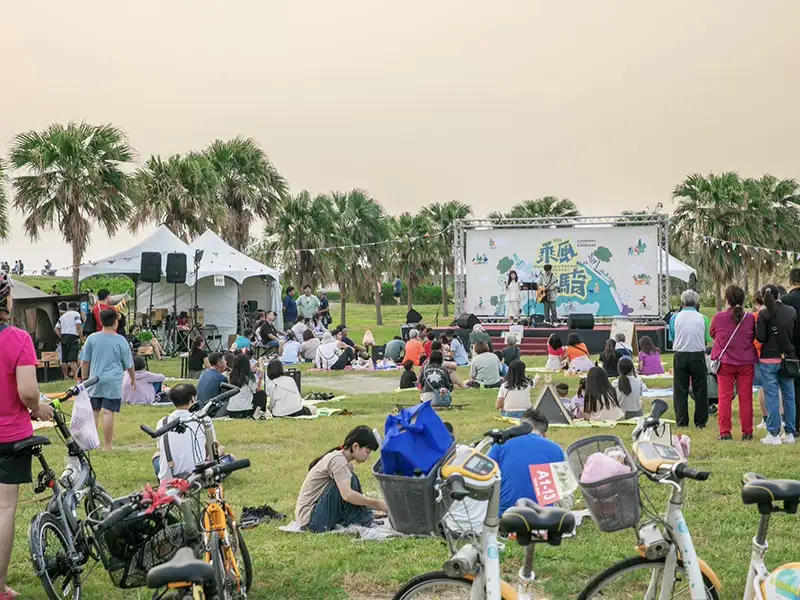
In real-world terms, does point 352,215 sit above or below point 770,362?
above

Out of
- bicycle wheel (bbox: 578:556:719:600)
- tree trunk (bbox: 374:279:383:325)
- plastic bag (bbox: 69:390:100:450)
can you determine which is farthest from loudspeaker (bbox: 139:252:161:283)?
bicycle wheel (bbox: 578:556:719:600)

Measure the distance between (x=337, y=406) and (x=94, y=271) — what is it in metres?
12.1

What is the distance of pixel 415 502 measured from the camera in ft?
11.7

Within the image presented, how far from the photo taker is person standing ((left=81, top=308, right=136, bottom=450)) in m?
10.0

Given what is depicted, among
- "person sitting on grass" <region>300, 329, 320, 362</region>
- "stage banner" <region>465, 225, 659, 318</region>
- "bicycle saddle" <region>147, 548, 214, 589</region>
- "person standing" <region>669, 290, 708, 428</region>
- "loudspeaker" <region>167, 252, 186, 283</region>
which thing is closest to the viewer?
"bicycle saddle" <region>147, 548, 214, 589</region>

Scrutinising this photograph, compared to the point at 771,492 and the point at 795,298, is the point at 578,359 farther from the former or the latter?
the point at 771,492

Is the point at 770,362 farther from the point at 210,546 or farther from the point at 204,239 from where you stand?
the point at 204,239

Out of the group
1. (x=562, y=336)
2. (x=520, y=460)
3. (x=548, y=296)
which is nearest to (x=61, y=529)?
(x=520, y=460)

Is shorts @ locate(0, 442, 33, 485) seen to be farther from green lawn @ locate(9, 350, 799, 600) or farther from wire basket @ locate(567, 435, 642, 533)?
wire basket @ locate(567, 435, 642, 533)

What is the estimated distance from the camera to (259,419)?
1388cm

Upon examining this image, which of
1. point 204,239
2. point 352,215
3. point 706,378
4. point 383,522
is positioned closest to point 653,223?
point 204,239

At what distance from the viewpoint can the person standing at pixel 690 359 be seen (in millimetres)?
11250

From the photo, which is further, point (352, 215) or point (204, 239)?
point (352, 215)

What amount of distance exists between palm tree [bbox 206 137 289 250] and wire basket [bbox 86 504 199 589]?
32207 mm
